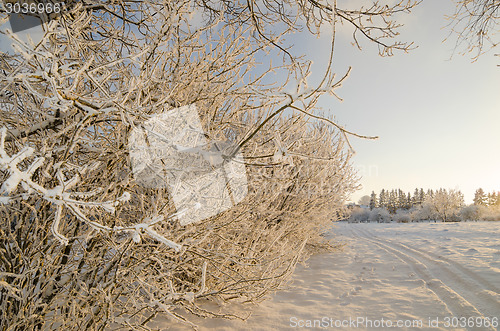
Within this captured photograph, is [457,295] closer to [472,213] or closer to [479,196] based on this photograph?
[472,213]

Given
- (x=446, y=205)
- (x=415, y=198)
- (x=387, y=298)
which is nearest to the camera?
(x=387, y=298)

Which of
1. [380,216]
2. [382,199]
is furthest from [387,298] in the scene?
[382,199]

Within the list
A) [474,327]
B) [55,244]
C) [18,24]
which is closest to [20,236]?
[55,244]

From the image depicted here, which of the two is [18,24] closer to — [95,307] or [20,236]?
[20,236]

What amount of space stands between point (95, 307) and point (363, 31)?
4086 millimetres

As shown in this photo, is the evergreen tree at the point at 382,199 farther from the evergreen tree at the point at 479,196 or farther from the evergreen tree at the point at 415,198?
the evergreen tree at the point at 479,196

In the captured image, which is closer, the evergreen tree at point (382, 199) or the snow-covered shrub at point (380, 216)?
the snow-covered shrub at point (380, 216)

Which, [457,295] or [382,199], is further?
[382,199]

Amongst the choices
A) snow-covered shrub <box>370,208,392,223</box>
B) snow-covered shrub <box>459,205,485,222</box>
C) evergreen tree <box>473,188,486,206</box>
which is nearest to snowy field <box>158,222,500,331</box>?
snow-covered shrub <box>459,205,485,222</box>

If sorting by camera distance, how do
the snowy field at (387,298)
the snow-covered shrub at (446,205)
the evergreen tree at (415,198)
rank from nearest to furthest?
the snowy field at (387,298), the snow-covered shrub at (446,205), the evergreen tree at (415,198)

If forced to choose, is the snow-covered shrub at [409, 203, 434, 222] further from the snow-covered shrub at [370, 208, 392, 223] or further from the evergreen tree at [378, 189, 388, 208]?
the evergreen tree at [378, 189, 388, 208]

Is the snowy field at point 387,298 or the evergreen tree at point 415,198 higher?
the evergreen tree at point 415,198

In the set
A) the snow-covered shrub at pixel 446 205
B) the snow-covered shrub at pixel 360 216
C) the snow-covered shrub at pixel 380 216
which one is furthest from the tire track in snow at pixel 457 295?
the snow-covered shrub at pixel 360 216

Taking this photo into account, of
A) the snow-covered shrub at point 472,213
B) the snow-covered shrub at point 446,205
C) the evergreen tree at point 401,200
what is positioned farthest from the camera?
the evergreen tree at point 401,200
